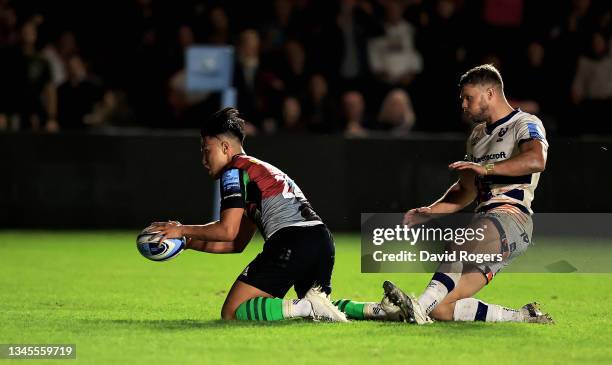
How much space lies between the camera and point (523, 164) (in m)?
8.84

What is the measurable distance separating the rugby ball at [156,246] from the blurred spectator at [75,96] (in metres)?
9.53

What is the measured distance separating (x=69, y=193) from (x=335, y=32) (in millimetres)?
4450

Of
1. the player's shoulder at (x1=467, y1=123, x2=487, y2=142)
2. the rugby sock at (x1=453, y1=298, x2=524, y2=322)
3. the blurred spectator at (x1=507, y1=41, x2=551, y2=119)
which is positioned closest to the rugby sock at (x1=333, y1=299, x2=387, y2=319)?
the rugby sock at (x1=453, y1=298, x2=524, y2=322)

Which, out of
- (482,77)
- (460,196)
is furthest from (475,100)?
(460,196)

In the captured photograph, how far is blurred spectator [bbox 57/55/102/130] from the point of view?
18203mm

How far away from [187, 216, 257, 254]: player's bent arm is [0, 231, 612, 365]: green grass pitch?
519mm

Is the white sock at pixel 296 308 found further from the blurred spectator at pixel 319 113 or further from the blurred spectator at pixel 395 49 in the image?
the blurred spectator at pixel 395 49

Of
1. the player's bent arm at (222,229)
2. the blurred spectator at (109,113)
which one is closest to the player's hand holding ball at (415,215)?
the player's bent arm at (222,229)

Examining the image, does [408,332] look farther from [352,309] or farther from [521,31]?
[521,31]

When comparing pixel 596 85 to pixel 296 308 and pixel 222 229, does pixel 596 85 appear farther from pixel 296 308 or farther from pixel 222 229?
pixel 222 229

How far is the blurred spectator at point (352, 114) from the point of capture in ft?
58.7

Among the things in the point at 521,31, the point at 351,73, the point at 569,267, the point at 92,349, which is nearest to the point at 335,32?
the point at 351,73

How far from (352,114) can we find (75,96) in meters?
3.95

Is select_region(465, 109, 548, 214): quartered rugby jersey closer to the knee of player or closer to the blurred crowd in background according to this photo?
the knee of player
